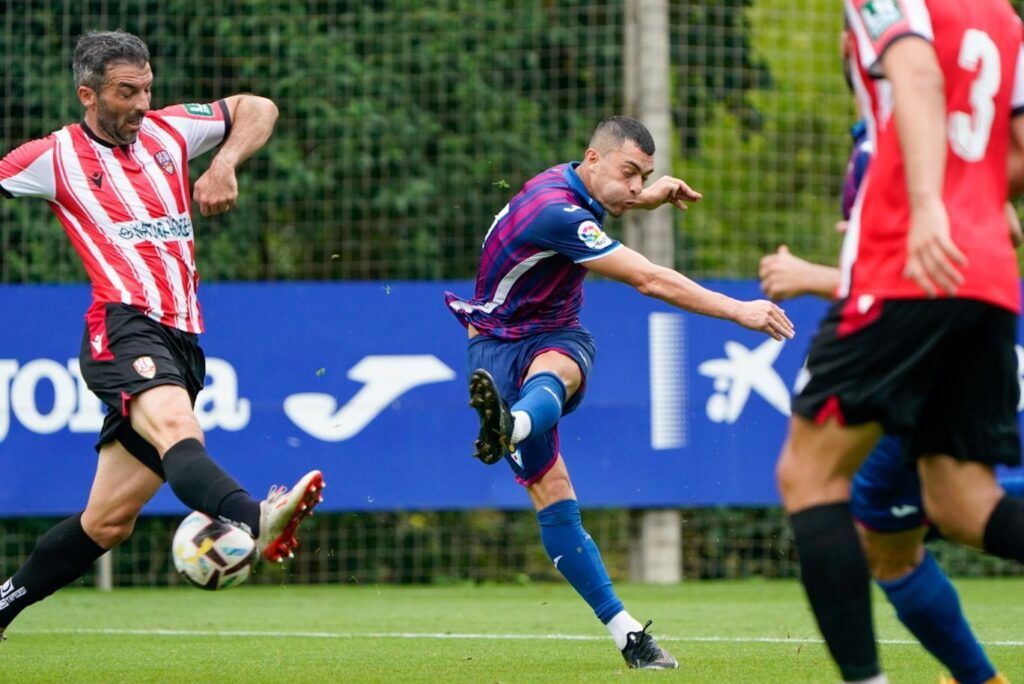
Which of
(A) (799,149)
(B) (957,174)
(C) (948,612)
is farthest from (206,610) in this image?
(A) (799,149)

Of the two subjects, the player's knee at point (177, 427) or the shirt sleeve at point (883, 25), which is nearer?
the shirt sleeve at point (883, 25)

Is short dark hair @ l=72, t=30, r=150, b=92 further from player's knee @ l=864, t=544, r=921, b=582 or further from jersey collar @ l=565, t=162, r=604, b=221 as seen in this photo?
player's knee @ l=864, t=544, r=921, b=582

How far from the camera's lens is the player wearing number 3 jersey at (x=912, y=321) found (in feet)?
10.7

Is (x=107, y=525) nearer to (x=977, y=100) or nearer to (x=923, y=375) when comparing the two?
(x=923, y=375)

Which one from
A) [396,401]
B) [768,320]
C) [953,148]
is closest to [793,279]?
[953,148]

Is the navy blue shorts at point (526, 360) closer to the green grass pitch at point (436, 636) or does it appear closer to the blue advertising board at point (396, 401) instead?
the green grass pitch at point (436, 636)

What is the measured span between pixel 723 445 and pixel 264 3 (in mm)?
4836

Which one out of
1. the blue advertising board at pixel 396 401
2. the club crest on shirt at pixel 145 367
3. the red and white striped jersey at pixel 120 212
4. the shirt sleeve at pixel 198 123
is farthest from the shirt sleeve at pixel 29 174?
the blue advertising board at pixel 396 401

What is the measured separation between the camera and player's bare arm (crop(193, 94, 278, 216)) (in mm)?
5344

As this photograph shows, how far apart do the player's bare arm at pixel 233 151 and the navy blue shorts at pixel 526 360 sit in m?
1.16

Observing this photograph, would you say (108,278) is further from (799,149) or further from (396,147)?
(799,149)

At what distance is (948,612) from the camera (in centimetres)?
378

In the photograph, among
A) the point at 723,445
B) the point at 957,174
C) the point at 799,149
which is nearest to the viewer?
the point at 957,174

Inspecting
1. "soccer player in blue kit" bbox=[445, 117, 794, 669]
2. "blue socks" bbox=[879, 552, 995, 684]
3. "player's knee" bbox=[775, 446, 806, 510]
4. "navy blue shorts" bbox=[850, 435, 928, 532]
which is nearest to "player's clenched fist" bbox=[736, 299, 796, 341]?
"soccer player in blue kit" bbox=[445, 117, 794, 669]
